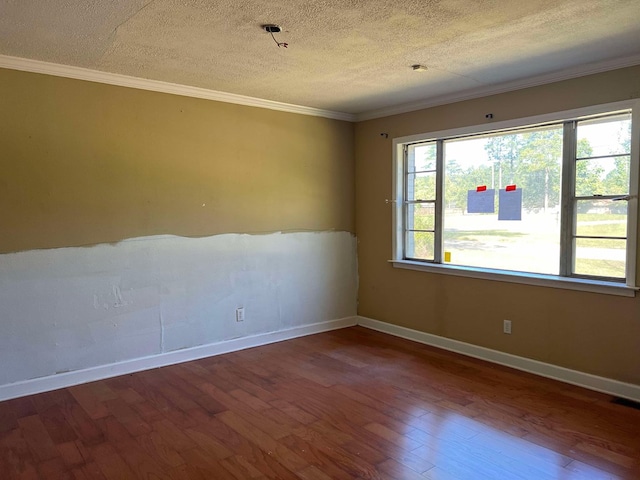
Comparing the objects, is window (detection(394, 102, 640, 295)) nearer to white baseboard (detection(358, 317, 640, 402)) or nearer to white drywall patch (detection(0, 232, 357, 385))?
white baseboard (detection(358, 317, 640, 402))

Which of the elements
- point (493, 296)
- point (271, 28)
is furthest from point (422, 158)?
point (271, 28)

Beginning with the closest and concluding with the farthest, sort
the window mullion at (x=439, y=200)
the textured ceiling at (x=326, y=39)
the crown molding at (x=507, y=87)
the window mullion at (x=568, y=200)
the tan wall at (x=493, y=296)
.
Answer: the textured ceiling at (x=326, y=39) → the crown molding at (x=507, y=87) → the tan wall at (x=493, y=296) → the window mullion at (x=568, y=200) → the window mullion at (x=439, y=200)

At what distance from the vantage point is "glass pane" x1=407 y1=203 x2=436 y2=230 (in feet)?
15.5

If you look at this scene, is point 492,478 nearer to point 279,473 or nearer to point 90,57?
point 279,473

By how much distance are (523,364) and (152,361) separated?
323cm

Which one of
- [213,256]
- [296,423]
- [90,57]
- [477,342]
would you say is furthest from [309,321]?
[90,57]

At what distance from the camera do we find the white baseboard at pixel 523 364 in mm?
3375

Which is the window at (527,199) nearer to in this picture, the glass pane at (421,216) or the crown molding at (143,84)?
the glass pane at (421,216)

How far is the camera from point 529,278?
12.6 feet

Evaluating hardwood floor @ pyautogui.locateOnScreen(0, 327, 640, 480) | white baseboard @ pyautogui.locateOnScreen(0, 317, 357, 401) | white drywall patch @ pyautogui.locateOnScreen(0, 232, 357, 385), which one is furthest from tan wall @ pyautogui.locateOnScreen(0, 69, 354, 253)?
hardwood floor @ pyautogui.locateOnScreen(0, 327, 640, 480)

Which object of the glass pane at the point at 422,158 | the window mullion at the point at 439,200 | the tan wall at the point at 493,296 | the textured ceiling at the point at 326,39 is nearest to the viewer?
the textured ceiling at the point at 326,39

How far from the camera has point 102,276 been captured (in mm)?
3742

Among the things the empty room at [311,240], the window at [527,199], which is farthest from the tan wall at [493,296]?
the window at [527,199]

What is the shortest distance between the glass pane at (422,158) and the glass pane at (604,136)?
A: 1406 millimetres
